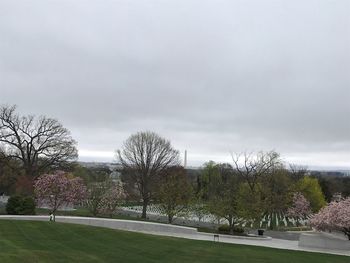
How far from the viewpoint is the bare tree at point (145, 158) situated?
5184cm

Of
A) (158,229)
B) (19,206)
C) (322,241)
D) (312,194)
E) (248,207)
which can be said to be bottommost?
(322,241)

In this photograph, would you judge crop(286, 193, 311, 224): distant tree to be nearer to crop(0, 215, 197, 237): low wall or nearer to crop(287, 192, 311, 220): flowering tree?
crop(287, 192, 311, 220): flowering tree

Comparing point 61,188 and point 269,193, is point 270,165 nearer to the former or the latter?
point 269,193

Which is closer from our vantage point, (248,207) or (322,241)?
(322,241)

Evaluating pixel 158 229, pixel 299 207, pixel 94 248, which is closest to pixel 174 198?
pixel 158 229

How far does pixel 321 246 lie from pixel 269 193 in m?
17.9

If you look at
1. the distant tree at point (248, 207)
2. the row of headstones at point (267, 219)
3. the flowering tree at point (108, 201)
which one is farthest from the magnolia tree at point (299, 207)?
the flowering tree at point (108, 201)

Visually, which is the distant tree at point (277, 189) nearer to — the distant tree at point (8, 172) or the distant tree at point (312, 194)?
the distant tree at point (312, 194)

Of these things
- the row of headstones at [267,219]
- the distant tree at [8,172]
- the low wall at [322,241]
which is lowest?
the low wall at [322,241]

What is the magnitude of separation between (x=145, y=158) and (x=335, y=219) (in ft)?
96.3

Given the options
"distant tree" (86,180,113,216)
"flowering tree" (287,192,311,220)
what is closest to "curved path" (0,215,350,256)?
"distant tree" (86,180,113,216)

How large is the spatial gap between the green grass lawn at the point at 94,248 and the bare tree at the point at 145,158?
2860 centimetres

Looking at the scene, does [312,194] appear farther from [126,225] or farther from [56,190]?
[56,190]

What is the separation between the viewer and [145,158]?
53750 millimetres
